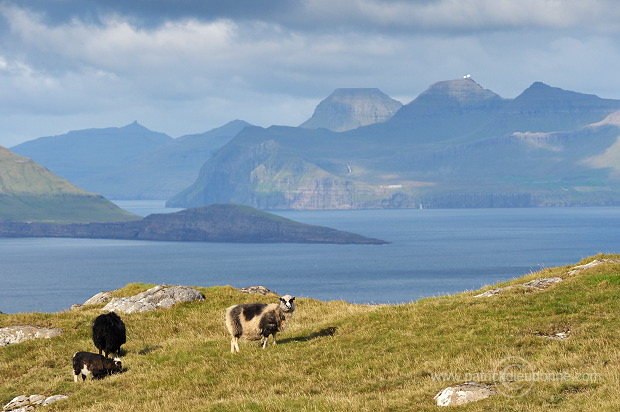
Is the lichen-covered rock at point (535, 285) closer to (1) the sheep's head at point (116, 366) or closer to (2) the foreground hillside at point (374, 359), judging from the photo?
(2) the foreground hillside at point (374, 359)

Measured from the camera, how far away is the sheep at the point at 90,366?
25906 mm

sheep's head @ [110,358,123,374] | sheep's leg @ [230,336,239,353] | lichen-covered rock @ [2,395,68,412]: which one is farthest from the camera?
sheep's leg @ [230,336,239,353]

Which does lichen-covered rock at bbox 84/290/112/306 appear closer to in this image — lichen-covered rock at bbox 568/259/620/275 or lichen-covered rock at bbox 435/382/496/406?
lichen-covered rock at bbox 568/259/620/275

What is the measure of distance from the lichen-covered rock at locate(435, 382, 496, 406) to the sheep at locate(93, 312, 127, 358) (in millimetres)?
14785

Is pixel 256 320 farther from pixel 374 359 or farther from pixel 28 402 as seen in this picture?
pixel 28 402

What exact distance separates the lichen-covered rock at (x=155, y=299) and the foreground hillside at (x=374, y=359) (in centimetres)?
468

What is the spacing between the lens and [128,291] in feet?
154

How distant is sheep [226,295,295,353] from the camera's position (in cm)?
2739

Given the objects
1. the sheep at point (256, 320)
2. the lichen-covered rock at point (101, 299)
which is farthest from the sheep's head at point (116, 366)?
the lichen-covered rock at point (101, 299)

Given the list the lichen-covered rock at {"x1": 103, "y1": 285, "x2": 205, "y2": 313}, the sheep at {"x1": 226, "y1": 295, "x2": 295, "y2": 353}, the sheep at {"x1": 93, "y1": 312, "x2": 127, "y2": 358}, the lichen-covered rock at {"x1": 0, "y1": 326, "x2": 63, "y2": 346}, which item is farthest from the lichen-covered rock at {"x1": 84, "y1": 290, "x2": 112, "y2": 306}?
the sheep at {"x1": 226, "y1": 295, "x2": 295, "y2": 353}

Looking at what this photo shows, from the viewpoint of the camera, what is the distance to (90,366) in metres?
26.0

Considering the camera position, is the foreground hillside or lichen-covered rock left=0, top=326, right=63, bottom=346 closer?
the foreground hillside

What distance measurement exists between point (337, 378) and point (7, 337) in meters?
18.9

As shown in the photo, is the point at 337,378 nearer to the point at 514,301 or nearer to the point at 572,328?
the point at 572,328
